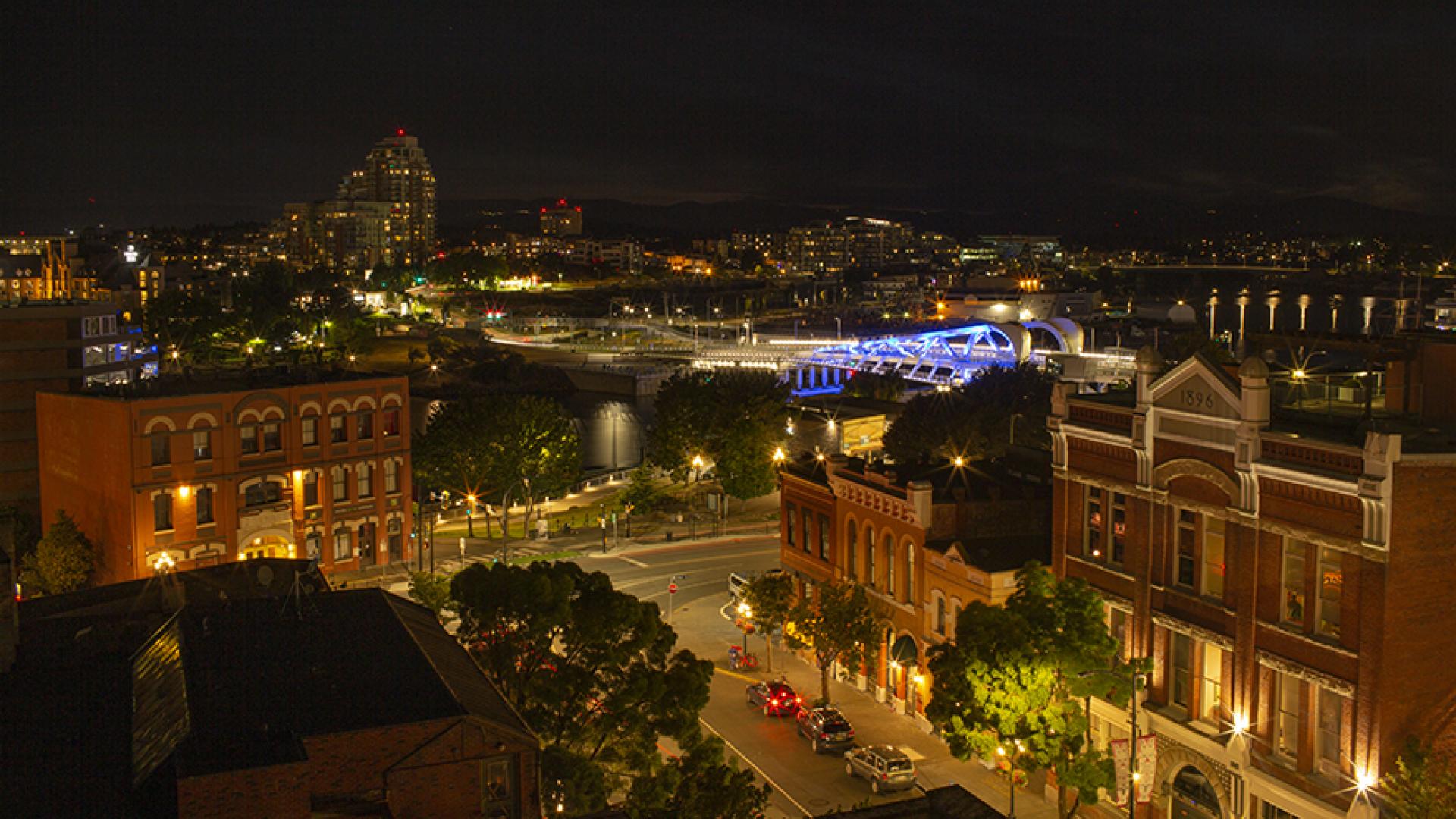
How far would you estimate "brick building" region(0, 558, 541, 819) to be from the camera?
15484mm

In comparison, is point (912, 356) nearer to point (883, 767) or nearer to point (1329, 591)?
point (883, 767)

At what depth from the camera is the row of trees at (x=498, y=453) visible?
6184cm

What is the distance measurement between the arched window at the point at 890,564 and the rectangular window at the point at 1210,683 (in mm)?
11637

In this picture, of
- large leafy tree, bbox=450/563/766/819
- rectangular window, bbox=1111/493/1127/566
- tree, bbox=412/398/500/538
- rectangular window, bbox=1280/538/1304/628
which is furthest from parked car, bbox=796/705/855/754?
tree, bbox=412/398/500/538

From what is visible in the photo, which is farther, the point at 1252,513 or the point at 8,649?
the point at 1252,513

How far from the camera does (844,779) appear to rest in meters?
31.4

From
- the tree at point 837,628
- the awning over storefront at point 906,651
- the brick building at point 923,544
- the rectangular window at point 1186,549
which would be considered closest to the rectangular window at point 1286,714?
the rectangular window at point 1186,549

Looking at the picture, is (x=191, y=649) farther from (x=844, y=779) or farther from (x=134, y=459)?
(x=134, y=459)

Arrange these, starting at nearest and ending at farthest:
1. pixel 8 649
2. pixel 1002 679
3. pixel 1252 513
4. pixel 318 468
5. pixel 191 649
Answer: pixel 191 649 → pixel 8 649 → pixel 1252 513 → pixel 1002 679 → pixel 318 468

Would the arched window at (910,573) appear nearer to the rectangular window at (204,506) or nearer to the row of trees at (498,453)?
the rectangular window at (204,506)

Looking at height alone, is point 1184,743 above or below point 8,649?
below

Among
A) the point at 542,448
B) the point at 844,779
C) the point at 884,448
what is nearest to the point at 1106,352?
the point at 884,448

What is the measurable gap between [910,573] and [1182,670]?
33.2ft

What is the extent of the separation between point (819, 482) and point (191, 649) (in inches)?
997
